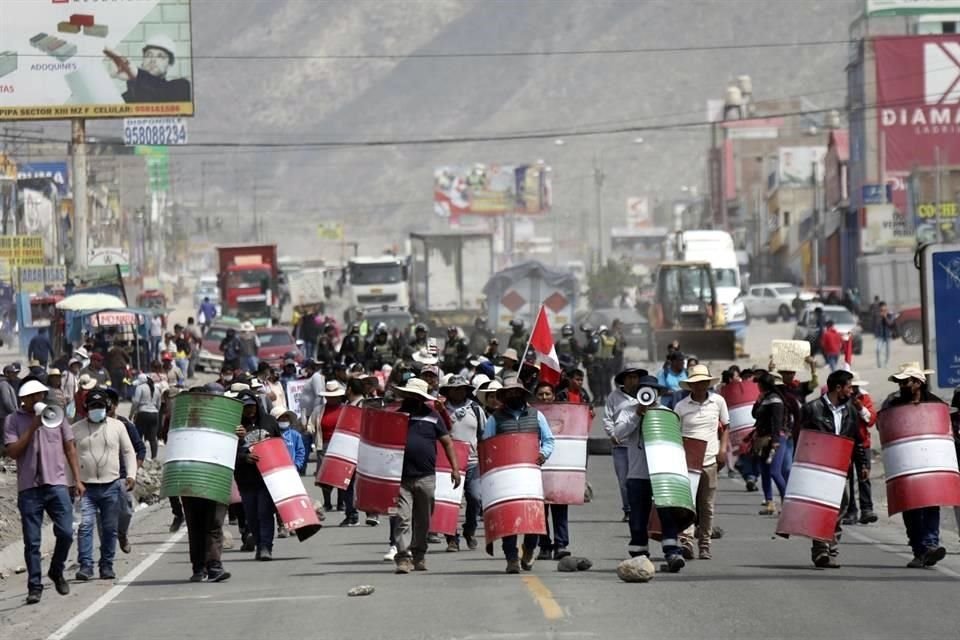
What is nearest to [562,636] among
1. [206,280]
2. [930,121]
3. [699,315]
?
[699,315]

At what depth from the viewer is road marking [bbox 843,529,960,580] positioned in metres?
17.4

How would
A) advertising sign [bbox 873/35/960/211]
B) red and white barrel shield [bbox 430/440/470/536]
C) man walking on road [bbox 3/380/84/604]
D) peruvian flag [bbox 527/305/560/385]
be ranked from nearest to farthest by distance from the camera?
man walking on road [bbox 3/380/84/604]
red and white barrel shield [bbox 430/440/470/536]
peruvian flag [bbox 527/305/560/385]
advertising sign [bbox 873/35/960/211]

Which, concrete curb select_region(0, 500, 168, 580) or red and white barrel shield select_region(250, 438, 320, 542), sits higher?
red and white barrel shield select_region(250, 438, 320, 542)

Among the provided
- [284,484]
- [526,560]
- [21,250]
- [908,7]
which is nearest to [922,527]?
[526,560]

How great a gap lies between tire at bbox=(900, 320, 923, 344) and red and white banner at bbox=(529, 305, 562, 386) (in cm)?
4387

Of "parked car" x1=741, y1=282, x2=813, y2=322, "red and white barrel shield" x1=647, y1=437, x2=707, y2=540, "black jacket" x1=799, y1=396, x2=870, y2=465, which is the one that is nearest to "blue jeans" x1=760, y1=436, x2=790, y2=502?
"red and white barrel shield" x1=647, y1=437, x2=707, y2=540

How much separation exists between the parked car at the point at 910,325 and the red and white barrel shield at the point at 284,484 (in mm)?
46531

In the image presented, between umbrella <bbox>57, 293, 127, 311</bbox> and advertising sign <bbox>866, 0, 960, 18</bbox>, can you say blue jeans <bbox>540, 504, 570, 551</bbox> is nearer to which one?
umbrella <bbox>57, 293, 127, 311</bbox>

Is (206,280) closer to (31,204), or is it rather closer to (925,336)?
(31,204)

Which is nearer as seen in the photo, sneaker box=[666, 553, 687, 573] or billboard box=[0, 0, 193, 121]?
sneaker box=[666, 553, 687, 573]

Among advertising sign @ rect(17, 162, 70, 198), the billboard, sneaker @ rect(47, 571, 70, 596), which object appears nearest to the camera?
sneaker @ rect(47, 571, 70, 596)

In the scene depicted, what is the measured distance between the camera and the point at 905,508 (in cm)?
1778

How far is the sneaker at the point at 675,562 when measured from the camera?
17.3 meters

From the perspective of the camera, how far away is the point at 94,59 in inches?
2000
